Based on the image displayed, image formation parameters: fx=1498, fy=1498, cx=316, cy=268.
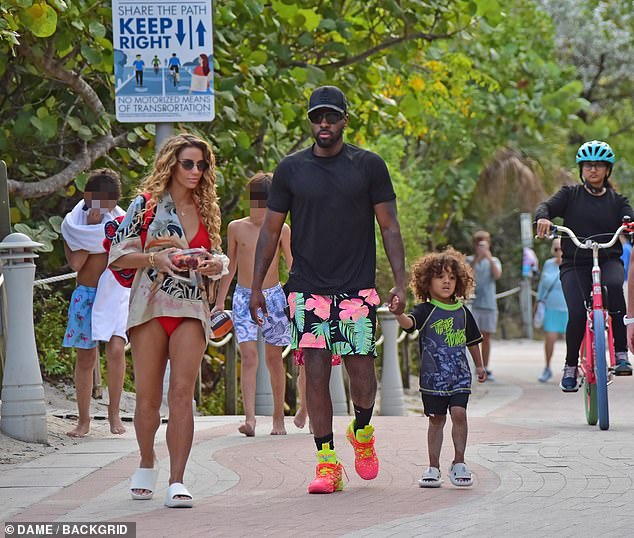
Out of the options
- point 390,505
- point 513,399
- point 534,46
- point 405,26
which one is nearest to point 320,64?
point 405,26

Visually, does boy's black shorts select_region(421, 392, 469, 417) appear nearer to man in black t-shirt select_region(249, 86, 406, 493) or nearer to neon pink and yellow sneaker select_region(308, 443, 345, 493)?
man in black t-shirt select_region(249, 86, 406, 493)

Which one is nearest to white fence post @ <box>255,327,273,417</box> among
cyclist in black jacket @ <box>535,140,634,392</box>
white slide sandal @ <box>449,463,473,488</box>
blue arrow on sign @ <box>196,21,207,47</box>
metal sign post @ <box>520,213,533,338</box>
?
cyclist in black jacket @ <box>535,140,634,392</box>

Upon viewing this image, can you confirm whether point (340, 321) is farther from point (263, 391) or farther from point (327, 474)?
point (263, 391)

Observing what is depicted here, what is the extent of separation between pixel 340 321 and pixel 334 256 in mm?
341

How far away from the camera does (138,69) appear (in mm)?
11078

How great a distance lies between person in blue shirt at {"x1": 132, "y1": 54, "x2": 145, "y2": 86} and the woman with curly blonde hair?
143 inches

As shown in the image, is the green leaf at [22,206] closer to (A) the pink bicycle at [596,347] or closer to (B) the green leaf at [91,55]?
(B) the green leaf at [91,55]

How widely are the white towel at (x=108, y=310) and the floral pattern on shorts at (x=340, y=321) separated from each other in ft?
9.03

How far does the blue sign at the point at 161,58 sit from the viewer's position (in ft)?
36.2

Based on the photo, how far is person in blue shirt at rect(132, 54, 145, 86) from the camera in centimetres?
1106

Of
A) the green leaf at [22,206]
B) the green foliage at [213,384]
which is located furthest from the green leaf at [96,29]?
the green foliage at [213,384]

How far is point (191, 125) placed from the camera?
45.5 feet

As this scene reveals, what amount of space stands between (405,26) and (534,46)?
1430 cm

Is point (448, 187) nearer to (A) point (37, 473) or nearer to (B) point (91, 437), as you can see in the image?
(B) point (91, 437)
